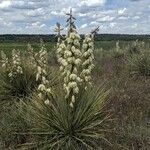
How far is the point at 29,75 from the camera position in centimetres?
1093

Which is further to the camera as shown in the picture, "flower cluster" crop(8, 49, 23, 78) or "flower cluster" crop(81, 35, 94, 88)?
"flower cluster" crop(8, 49, 23, 78)

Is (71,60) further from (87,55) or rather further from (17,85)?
(17,85)

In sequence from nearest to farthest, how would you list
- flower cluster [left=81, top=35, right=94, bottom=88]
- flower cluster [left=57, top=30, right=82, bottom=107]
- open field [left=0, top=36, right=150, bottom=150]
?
1. flower cluster [left=57, top=30, right=82, bottom=107]
2. flower cluster [left=81, top=35, right=94, bottom=88]
3. open field [left=0, top=36, right=150, bottom=150]

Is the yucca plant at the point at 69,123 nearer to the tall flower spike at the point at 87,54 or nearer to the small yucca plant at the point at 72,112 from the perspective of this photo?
the small yucca plant at the point at 72,112

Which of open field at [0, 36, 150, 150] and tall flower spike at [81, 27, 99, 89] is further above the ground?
tall flower spike at [81, 27, 99, 89]

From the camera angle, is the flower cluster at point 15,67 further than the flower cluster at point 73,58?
Yes

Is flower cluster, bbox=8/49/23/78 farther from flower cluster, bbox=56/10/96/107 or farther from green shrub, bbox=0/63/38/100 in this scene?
flower cluster, bbox=56/10/96/107

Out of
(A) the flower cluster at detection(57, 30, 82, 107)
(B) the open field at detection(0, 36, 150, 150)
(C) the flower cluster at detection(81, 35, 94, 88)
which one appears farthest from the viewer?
(B) the open field at detection(0, 36, 150, 150)

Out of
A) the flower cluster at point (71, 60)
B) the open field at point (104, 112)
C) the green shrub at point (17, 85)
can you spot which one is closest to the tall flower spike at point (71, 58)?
the flower cluster at point (71, 60)

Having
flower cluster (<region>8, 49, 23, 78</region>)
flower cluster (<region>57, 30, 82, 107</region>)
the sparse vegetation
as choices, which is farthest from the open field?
flower cluster (<region>57, 30, 82, 107</region>)

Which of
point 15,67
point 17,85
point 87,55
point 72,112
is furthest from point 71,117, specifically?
point 15,67

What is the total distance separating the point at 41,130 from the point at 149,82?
20.5 ft

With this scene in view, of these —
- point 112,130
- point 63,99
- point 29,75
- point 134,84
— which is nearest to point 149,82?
point 134,84

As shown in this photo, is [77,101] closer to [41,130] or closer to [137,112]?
[41,130]
